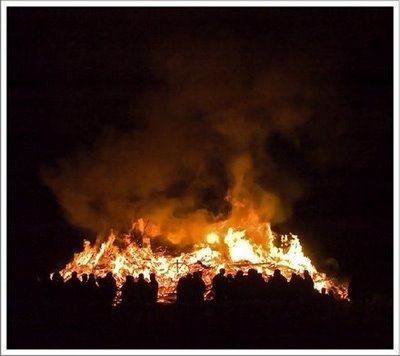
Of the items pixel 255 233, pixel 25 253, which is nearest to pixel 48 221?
pixel 25 253

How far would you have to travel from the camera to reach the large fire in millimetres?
12016

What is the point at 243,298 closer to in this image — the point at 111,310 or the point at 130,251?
the point at 111,310

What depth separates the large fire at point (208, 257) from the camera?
12.0 m

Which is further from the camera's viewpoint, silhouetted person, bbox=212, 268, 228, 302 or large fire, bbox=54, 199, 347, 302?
large fire, bbox=54, 199, 347, 302

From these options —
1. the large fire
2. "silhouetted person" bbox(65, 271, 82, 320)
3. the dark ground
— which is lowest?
the dark ground

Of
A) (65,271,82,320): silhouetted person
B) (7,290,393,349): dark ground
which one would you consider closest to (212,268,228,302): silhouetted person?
(7,290,393,349): dark ground

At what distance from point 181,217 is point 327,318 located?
7.75 m

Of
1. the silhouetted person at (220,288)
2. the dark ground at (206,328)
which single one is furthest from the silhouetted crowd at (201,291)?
the dark ground at (206,328)

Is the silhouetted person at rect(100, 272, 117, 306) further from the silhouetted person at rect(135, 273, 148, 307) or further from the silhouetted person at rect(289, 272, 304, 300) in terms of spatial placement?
the silhouetted person at rect(289, 272, 304, 300)

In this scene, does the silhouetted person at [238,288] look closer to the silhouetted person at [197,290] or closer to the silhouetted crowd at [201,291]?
the silhouetted crowd at [201,291]

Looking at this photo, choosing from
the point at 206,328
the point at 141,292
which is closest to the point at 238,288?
the point at 206,328

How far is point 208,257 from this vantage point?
12805 mm

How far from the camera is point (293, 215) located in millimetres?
19281

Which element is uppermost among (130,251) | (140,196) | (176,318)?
(140,196)
